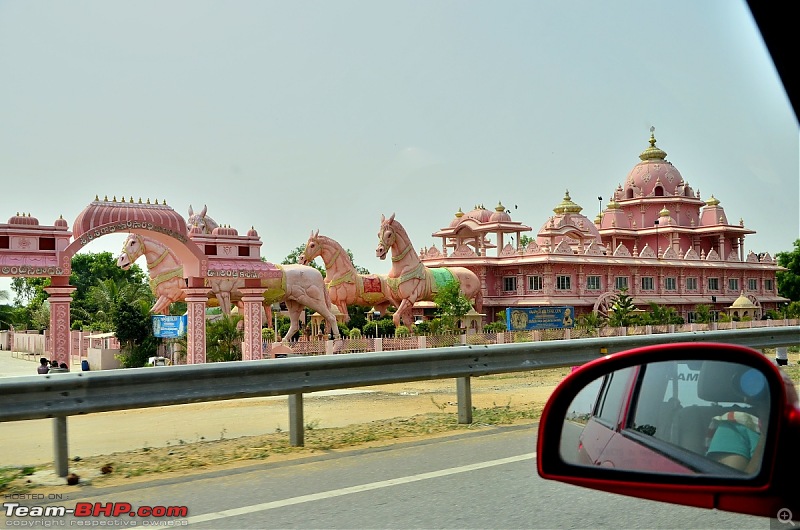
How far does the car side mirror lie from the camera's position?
2.04 meters

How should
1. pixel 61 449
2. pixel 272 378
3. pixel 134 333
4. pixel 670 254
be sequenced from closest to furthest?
pixel 61 449
pixel 272 378
pixel 134 333
pixel 670 254

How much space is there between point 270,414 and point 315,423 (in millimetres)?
2327

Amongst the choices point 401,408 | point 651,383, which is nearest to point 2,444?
point 401,408

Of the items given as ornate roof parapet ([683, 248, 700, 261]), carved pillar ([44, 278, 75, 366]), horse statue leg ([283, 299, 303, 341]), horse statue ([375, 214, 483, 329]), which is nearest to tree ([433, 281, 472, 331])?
horse statue ([375, 214, 483, 329])

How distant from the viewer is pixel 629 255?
60.1 metres

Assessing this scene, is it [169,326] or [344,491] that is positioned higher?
[169,326]

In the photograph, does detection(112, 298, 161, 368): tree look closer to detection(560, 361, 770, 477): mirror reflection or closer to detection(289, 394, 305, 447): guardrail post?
detection(289, 394, 305, 447): guardrail post

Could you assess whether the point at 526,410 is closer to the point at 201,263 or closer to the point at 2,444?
the point at 2,444

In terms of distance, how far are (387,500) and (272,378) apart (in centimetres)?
213

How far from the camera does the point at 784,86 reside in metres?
2.29

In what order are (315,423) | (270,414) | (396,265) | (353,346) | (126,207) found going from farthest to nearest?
(396,265), (353,346), (126,207), (270,414), (315,423)

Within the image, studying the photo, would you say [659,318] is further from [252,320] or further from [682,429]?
[682,429]

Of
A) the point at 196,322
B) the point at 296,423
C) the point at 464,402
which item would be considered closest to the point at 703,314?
the point at 196,322

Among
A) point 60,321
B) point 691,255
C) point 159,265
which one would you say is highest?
point 691,255
